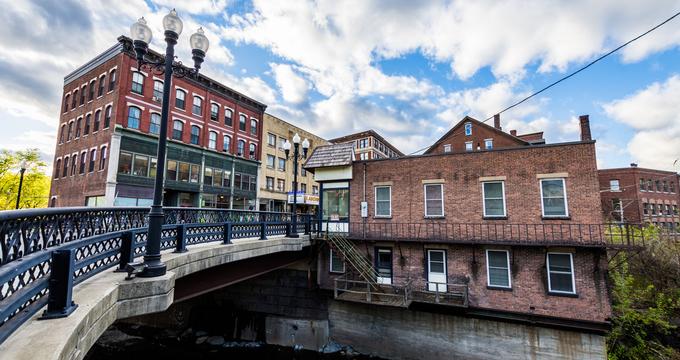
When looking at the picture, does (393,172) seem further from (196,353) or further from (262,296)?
(196,353)

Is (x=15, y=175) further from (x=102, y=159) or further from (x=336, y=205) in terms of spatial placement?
(x=336, y=205)

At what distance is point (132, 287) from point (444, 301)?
11.4m

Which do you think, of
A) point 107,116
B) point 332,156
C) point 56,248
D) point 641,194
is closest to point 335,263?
point 332,156

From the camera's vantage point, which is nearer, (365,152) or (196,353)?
(196,353)

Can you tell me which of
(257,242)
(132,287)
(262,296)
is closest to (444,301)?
(257,242)

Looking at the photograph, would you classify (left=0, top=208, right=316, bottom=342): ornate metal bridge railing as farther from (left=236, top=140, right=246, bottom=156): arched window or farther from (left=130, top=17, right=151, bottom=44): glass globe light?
(left=236, top=140, right=246, bottom=156): arched window

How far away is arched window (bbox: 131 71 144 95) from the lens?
24.1m

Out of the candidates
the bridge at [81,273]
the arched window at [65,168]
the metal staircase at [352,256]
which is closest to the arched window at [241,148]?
the arched window at [65,168]

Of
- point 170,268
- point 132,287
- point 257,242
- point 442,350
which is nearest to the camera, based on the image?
point 132,287

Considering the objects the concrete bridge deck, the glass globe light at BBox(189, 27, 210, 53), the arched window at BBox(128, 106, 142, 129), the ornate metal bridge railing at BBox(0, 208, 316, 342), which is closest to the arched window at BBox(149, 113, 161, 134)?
the arched window at BBox(128, 106, 142, 129)

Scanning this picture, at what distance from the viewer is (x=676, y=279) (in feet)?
44.4

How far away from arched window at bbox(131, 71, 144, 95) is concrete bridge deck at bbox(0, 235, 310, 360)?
22.0m

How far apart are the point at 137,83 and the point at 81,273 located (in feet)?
82.6

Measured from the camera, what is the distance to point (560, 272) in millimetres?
11734
